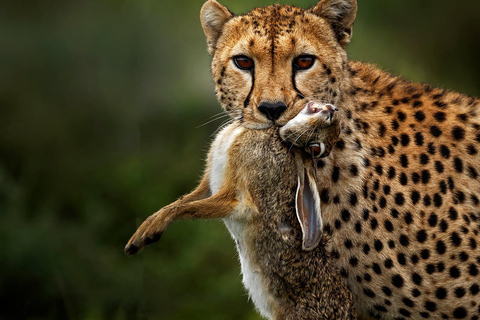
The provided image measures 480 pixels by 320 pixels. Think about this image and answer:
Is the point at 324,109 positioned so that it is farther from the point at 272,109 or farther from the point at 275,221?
the point at 275,221

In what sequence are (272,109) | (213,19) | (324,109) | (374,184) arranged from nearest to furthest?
(324,109), (272,109), (374,184), (213,19)

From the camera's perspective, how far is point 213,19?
4.60 metres

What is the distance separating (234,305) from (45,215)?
1504mm

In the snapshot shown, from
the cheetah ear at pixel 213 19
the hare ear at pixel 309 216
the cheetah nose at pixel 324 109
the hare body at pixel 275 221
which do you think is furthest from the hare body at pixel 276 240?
the cheetah ear at pixel 213 19

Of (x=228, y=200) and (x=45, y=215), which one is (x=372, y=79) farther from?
(x=45, y=215)

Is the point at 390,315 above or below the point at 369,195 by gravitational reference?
below

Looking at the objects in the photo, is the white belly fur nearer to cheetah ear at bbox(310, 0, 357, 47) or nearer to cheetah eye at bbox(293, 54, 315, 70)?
cheetah eye at bbox(293, 54, 315, 70)

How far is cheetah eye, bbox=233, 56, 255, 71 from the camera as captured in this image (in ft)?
14.0

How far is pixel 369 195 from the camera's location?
437cm

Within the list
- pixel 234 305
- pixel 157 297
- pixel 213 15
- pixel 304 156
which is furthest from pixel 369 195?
pixel 157 297

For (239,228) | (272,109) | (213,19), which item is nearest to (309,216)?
(239,228)

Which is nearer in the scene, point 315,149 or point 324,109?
point 324,109

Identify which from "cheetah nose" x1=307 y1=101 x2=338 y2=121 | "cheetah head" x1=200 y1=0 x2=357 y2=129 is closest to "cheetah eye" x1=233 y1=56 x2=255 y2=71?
"cheetah head" x1=200 y1=0 x2=357 y2=129

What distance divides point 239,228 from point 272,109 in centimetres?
54
